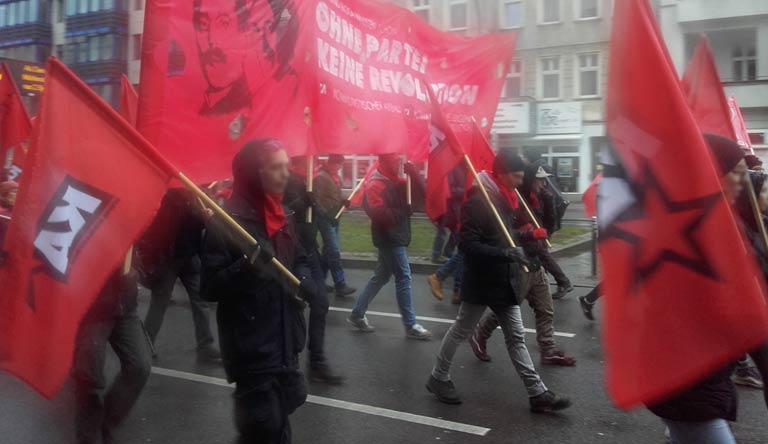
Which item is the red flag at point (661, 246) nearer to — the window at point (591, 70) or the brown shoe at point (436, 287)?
the window at point (591, 70)

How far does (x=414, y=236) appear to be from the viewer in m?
15.1

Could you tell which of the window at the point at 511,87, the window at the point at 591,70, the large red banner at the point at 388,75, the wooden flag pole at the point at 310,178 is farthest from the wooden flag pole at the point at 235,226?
the window at the point at 511,87

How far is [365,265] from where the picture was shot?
1149 cm

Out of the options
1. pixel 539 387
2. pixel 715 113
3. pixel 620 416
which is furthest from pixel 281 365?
pixel 715 113

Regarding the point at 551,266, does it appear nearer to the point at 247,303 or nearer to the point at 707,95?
the point at 707,95

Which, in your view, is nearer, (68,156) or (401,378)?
(68,156)

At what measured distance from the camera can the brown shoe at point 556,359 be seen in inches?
223

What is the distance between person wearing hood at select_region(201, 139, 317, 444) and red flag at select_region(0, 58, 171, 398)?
337mm

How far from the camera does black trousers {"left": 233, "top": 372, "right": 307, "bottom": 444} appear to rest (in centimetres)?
296

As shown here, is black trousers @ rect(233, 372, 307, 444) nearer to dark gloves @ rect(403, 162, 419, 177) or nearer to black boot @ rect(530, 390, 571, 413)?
black boot @ rect(530, 390, 571, 413)

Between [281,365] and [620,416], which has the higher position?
[281,365]

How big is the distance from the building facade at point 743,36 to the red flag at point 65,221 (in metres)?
20.6

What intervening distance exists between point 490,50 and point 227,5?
3.67 meters

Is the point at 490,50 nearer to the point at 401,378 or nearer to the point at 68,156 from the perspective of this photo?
the point at 401,378
